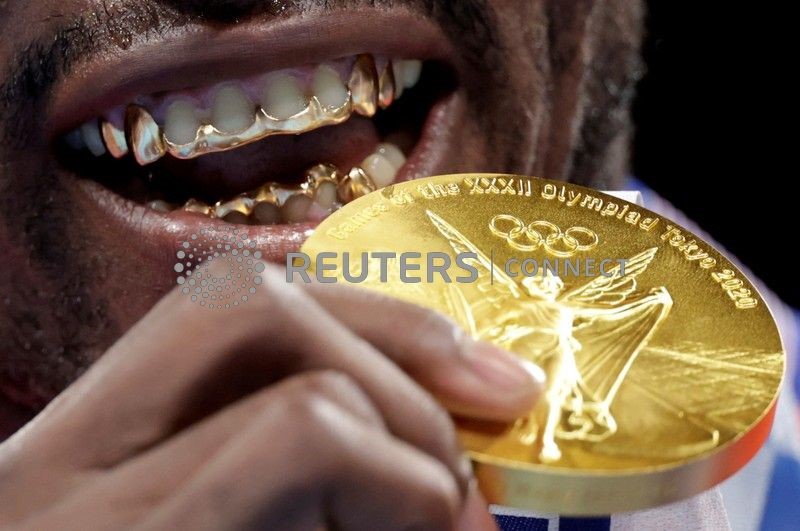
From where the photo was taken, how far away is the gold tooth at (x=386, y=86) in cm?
115

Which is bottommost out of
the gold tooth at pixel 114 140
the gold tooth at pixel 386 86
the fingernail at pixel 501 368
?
the gold tooth at pixel 114 140

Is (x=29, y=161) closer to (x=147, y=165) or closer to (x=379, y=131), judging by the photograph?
(x=147, y=165)

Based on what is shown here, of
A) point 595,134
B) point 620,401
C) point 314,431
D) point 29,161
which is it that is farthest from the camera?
point 595,134

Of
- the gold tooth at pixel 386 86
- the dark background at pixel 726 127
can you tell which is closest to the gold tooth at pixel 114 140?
the gold tooth at pixel 386 86

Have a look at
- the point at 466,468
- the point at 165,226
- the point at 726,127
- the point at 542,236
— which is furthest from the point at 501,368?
the point at 726,127

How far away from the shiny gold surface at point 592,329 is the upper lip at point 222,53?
32 centimetres

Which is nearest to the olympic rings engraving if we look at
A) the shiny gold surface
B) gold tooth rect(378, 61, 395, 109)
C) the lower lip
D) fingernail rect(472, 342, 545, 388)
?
the shiny gold surface

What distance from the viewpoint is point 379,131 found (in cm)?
124

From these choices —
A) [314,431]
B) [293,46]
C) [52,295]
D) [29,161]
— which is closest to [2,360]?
[52,295]

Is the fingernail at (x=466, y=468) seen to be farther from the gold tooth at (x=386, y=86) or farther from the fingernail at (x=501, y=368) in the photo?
the gold tooth at (x=386, y=86)

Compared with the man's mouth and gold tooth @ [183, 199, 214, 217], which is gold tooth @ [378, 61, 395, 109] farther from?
gold tooth @ [183, 199, 214, 217]

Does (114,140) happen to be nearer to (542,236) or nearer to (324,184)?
(324,184)

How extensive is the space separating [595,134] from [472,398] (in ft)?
3.56

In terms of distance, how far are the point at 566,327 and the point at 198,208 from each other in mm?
571
